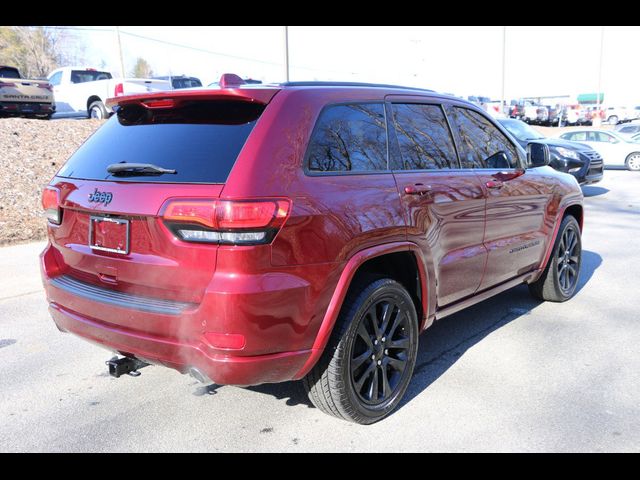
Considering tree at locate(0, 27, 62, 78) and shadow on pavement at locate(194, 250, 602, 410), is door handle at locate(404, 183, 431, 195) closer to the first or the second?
shadow on pavement at locate(194, 250, 602, 410)

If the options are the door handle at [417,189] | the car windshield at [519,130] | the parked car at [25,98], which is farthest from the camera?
the parked car at [25,98]

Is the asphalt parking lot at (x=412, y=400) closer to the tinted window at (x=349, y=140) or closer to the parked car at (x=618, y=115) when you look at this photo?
the tinted window at (x=349, y=140)

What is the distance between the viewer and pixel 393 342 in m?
3.35

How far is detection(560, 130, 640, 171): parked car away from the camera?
19.8 metres

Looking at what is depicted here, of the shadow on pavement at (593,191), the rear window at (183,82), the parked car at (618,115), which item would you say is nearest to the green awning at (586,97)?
the parked car at (618,115)

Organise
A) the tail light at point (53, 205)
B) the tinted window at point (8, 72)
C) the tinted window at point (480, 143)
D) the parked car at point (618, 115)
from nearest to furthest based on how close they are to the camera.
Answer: the tail light at point (53, 205)
the tinted window at point (480, 143)
the tinted window at point (8, 72)
the parked car at point (618, 115)

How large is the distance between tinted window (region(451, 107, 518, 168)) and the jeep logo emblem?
7.82 feet

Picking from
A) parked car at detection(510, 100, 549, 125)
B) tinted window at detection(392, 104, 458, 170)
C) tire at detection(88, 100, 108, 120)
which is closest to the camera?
tinted window at detection(392, 104, 458, 170)

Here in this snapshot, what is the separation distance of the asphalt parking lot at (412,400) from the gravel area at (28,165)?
3.70 meters

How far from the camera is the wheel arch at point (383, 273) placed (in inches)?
111

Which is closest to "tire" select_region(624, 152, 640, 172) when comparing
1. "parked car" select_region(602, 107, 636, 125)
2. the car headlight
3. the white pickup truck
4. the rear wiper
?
the car headlight
